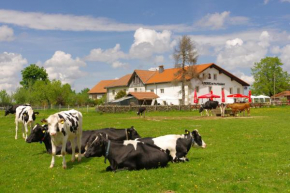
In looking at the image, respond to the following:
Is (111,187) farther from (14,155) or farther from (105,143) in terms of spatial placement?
(14,155)

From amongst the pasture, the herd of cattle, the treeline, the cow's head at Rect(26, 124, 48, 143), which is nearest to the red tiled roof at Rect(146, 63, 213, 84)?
the treeline

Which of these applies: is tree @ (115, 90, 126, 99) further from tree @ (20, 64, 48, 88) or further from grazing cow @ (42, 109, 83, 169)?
grazing cow @ (42, 109, 83, 169)

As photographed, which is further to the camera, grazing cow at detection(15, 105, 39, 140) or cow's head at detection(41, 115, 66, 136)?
grazing cow at detection(15, 105, 39, 140)

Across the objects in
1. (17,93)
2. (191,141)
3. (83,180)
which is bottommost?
(83,180)

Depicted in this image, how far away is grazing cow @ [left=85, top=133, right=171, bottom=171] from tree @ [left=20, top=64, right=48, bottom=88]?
9409 centimetres

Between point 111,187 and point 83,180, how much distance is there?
3.96 feet

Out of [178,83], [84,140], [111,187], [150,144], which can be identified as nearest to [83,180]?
[111,187]

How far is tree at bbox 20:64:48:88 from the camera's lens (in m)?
97.2

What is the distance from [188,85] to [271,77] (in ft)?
148

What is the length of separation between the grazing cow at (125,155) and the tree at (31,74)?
94.1 metres

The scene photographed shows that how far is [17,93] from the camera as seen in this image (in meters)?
77.6

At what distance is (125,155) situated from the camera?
9.23 m

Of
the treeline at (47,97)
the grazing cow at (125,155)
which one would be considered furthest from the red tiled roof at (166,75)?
the grazing cow at (125,155)

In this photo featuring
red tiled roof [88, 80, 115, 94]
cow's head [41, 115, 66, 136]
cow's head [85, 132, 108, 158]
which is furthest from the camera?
red tiled roof [88, 80, 115, 94]
